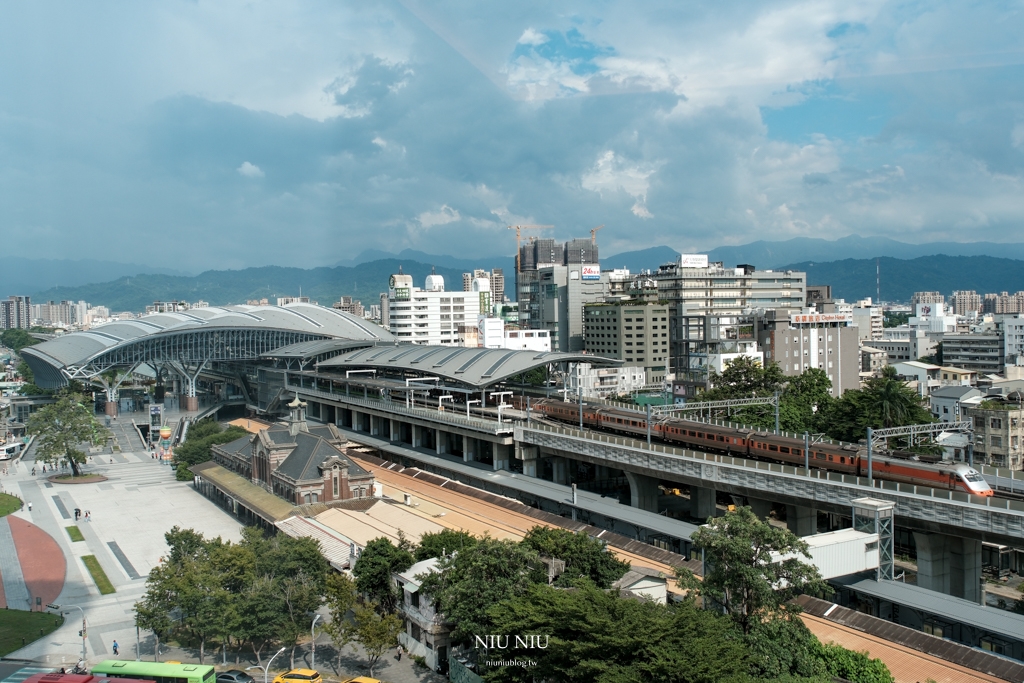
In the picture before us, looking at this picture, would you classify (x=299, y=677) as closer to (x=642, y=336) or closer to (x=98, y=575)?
(x=98, y=575)

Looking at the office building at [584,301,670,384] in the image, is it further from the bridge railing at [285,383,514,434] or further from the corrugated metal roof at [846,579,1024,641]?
the corrugated metal roof at [846,579,1024,641]

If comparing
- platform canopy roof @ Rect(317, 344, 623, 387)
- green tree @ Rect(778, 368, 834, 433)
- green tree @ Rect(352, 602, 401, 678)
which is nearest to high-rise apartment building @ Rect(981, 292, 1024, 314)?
green tree @ Rect(778, 368, 834, 433)

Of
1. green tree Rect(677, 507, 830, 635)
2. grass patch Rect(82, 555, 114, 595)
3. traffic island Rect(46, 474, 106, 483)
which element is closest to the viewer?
green tree Rect(677, 507, 830, 635)

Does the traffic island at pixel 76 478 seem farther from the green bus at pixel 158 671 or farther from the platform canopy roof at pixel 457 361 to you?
the green bus at pixel 158 671

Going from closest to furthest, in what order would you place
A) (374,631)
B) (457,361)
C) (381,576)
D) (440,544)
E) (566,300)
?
(374,631), (381,576), (440,544), (457,361), (566,300)

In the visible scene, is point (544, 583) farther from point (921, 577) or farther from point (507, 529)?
point (921, 577)

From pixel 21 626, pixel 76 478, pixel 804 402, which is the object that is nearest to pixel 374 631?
pixel 21 626

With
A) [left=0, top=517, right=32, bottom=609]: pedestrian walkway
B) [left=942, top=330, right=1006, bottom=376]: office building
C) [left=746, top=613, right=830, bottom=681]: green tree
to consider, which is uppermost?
[left=942, top=330, right=1006, bottom=376]: office building
